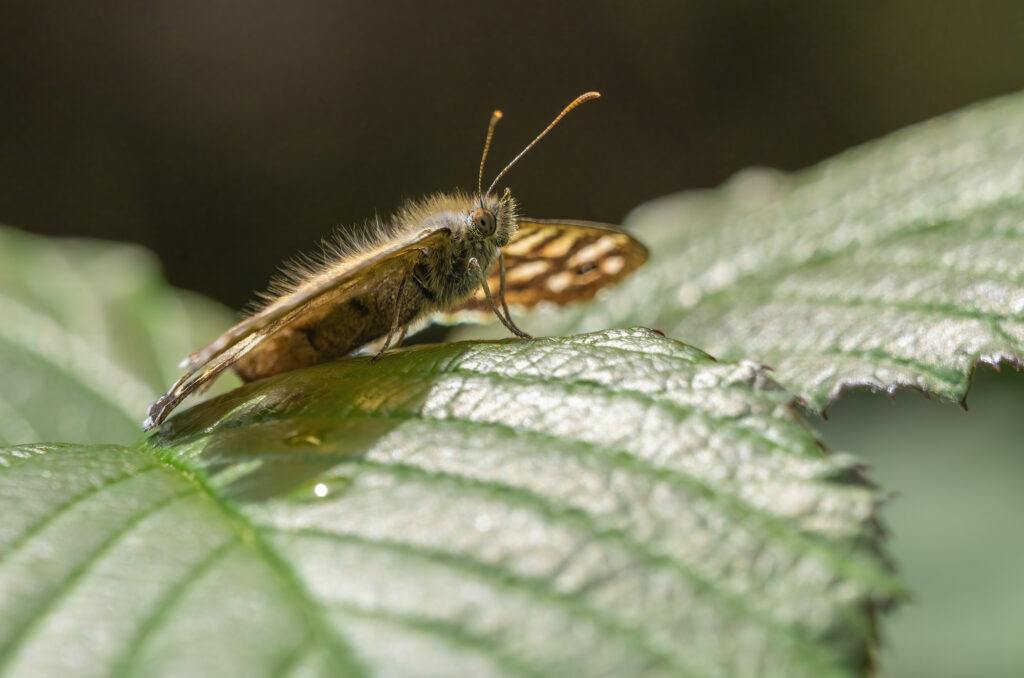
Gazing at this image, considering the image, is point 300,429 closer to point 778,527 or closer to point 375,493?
point 375,493

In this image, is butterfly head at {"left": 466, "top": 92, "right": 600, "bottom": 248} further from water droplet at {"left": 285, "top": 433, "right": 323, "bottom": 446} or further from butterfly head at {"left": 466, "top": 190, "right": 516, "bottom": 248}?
water droplet at {"left": 285, "top": 433, "right": 323, "bottom": 446}

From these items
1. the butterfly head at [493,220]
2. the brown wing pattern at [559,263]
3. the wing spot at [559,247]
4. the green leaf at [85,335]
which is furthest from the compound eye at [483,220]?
the green leaf at [85,335]

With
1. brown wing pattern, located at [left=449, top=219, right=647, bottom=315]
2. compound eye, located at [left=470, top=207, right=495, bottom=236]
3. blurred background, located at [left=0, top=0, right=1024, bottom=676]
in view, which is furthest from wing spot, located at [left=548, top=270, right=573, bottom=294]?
blurred background, located at [left=0, top=0, right=1024, bottom=676]

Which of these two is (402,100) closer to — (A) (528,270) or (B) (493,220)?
(A) (528,270)

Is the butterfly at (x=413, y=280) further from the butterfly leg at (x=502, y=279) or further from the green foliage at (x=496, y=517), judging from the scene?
the green foliage at (x=496, y=517)

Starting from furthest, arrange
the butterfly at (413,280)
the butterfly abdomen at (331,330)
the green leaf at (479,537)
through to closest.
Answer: the butterfly abdomen at (331,330)
the butterfly at (413,280)
the green leaf at (479,537)

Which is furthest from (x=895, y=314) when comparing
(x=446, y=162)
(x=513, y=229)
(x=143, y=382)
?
(x=446, y=162)

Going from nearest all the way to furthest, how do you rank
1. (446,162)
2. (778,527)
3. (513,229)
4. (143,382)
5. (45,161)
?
(778,527)
(513,229)
(143,382)
(45,161)
(446,162)
